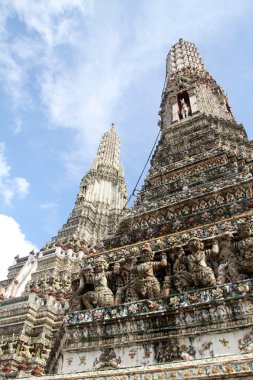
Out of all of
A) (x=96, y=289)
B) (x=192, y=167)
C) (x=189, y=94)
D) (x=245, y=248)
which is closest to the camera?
(x=245, y=248)

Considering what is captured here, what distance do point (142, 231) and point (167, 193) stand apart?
2.39 m

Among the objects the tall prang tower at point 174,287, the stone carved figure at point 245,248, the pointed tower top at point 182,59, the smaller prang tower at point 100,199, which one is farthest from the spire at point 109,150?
the stone carved figure at point 245,248

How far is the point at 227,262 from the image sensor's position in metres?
7.12

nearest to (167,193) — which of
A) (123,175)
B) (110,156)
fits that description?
(123,175)

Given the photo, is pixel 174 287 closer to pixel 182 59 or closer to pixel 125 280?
pixel 125 280

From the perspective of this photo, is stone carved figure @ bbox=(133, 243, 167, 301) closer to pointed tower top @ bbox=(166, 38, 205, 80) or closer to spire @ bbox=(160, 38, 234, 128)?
spire @ bbox=(160, 38, 234, 128)

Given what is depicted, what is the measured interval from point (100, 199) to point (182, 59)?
25632 millimetres

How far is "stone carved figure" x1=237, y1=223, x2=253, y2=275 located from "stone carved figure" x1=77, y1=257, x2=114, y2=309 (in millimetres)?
2837

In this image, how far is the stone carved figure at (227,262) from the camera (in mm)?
6742

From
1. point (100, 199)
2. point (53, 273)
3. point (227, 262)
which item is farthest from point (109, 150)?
point (227, 262)

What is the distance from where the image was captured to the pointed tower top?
76.5 feet

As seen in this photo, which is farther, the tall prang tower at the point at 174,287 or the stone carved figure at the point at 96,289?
the stone carved figure at the point at 96,289

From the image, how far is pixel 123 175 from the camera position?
2094 inches

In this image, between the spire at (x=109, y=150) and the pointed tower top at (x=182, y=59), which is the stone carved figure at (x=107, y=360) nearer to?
the pointed tower top at (x=182, y=59)
